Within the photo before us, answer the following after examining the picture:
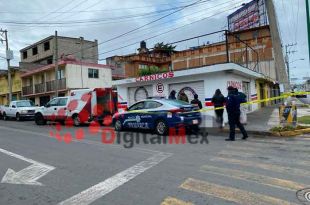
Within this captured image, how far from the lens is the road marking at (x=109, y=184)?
5.25 m

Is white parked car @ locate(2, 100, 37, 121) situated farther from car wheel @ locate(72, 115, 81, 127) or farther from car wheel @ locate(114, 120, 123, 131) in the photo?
car wheel @ locate(114, 120, 123, 131)

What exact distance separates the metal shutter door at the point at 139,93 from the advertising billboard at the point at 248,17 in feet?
113

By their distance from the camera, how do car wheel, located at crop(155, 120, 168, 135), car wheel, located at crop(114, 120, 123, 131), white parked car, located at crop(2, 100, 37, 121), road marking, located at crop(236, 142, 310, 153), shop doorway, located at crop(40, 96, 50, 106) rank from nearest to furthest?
road marking, located at crop(236, 142, 310, 153) → car wheel, located at crop(155, 120, 168, 135) → car wheel, located at crop(114, 120, 123, 131) → white parked car, located at crop(2, 100, 37, 121) → shop doorway, located at crop(40, 96, 50, 106)

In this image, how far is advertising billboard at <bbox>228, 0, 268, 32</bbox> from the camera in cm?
5028

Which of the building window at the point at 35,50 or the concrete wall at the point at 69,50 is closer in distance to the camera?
the concrete wall at the point at 69,50

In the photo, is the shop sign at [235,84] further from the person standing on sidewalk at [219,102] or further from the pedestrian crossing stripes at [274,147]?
the pedestrian crossing stripes at [274,147]

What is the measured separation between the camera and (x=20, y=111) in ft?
89.1

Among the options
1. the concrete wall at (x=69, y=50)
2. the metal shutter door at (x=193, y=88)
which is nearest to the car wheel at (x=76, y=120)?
the metal shutter door at (x=193, y=88)

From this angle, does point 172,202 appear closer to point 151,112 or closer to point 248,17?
point 151,112

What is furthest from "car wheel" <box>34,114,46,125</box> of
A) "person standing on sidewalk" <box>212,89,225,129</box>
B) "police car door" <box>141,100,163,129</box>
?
"person standing on sidewalk" <box>212,89,225,129</box>

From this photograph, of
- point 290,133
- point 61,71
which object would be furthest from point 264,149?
point 61,71

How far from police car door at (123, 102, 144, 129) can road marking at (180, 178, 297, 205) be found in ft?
27.6

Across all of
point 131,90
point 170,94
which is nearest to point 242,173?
point 170,94

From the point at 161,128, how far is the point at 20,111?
699 inches
